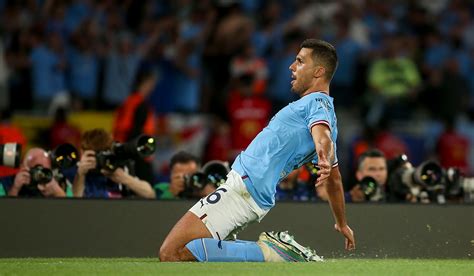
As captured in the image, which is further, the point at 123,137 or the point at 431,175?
the point at 123,137

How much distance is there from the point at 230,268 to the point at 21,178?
3.25 metres

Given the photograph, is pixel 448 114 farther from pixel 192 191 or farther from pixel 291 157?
pixel 291 157

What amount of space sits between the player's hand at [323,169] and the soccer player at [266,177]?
0.57 meters

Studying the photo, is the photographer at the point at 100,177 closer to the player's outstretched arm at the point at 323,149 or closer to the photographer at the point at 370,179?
the photographer at the point at 370,179

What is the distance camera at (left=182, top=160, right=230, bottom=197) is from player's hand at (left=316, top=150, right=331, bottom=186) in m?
3.67

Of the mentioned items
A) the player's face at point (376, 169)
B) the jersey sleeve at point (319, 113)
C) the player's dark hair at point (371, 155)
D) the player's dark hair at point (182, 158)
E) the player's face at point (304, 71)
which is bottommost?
the player's dark hair at point (182, 158)

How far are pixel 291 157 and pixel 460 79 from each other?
1052cm

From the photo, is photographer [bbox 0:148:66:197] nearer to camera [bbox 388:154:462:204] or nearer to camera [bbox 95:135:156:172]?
camera [bbox 95:135:156:172]

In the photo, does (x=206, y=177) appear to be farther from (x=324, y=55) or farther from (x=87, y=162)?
(x=324, y=55)

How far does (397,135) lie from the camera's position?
1844cm

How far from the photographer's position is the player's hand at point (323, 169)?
8.02 meters

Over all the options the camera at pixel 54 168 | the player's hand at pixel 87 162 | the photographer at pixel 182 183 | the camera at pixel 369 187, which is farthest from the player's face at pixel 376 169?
the camera at pixel 54 168

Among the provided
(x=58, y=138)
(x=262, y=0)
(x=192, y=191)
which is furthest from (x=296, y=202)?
(x=262, y=0)

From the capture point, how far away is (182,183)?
12.2 m
